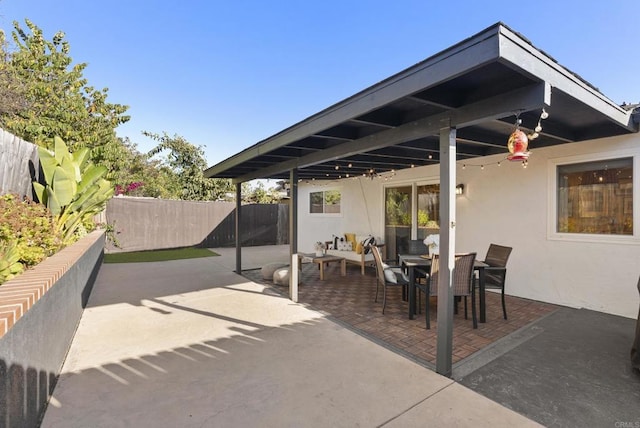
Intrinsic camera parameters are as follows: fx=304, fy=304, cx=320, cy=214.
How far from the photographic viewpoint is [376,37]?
9461 mm

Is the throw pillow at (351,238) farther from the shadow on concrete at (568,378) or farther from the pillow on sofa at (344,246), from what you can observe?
the shadow on concrete at (568,378)

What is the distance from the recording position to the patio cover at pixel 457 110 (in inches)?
92.7

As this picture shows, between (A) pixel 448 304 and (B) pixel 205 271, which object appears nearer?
(A) pixel 448 304

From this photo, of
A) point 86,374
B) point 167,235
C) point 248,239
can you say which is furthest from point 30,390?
point 248,239

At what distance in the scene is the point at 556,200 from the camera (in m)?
5.31

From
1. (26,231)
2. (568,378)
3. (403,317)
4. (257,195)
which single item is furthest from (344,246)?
(257,195)

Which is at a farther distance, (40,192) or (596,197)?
(40,192)

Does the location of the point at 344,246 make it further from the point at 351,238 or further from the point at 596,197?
the point at 596,197

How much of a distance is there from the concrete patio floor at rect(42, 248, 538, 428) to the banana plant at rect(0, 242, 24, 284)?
1.11 metres

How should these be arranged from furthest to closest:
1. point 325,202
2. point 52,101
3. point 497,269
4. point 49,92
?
point 325,202 → point 52,101 → point 49,92 → point 497,269

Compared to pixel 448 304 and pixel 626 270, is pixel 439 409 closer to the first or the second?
pixel 448 304

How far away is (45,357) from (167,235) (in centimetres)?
1164

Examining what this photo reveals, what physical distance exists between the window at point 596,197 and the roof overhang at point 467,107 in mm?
569

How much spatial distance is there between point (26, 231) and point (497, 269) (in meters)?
6.28
